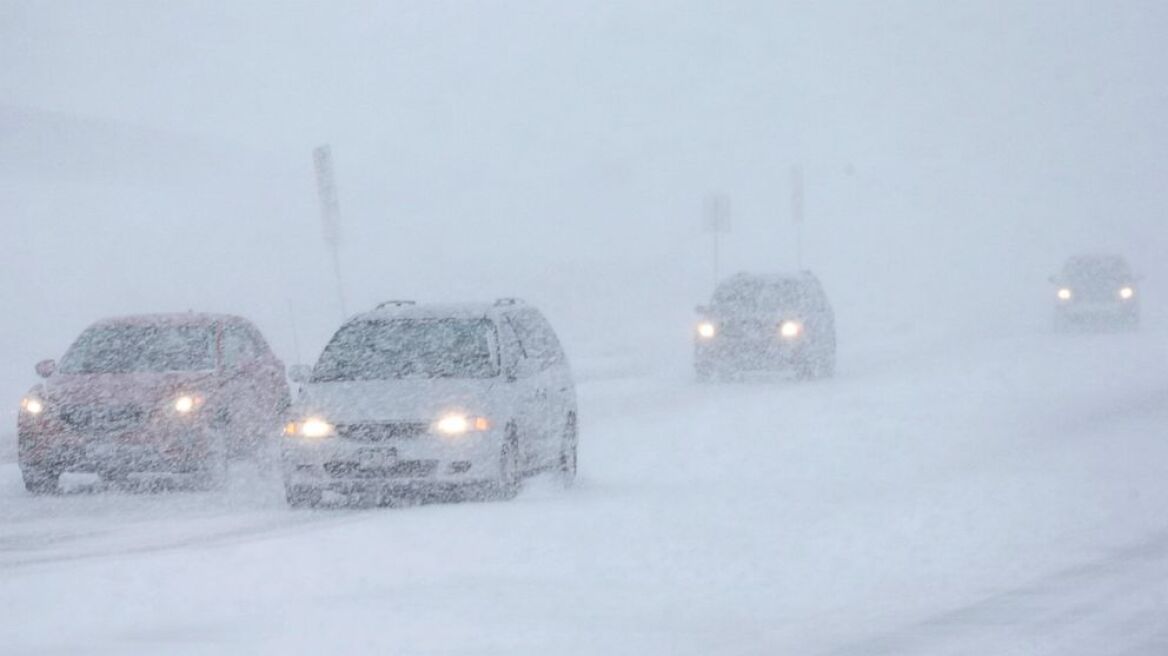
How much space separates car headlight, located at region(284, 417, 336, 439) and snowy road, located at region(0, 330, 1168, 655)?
628 mm

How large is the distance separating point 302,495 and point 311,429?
520 mm

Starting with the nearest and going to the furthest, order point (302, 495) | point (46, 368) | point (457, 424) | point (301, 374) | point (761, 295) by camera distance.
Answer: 1. point (457, 424)
2. point (302, 495)
3. point (301, 374)
4. point (46, 368)
5. point (761, 295)

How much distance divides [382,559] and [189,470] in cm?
527

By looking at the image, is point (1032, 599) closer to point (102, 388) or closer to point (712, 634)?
point (712, 634)

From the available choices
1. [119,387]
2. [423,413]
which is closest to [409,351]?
[423,413]

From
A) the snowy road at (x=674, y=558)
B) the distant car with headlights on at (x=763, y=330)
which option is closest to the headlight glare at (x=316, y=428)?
the snowy road at (x=674, y=558)

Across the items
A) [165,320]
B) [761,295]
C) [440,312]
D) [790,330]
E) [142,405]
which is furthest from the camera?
[761,295]

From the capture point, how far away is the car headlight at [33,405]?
46.5 ft

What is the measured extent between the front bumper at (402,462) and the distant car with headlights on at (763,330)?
1417 centimetres

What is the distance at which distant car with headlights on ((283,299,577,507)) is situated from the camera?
1220cm

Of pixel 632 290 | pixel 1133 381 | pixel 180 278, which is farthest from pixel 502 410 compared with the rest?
pixel 632 290

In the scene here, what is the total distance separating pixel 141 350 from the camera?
15562mm

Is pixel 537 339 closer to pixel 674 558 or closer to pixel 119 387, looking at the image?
pixel 119 387

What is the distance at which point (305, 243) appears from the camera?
221 ft
